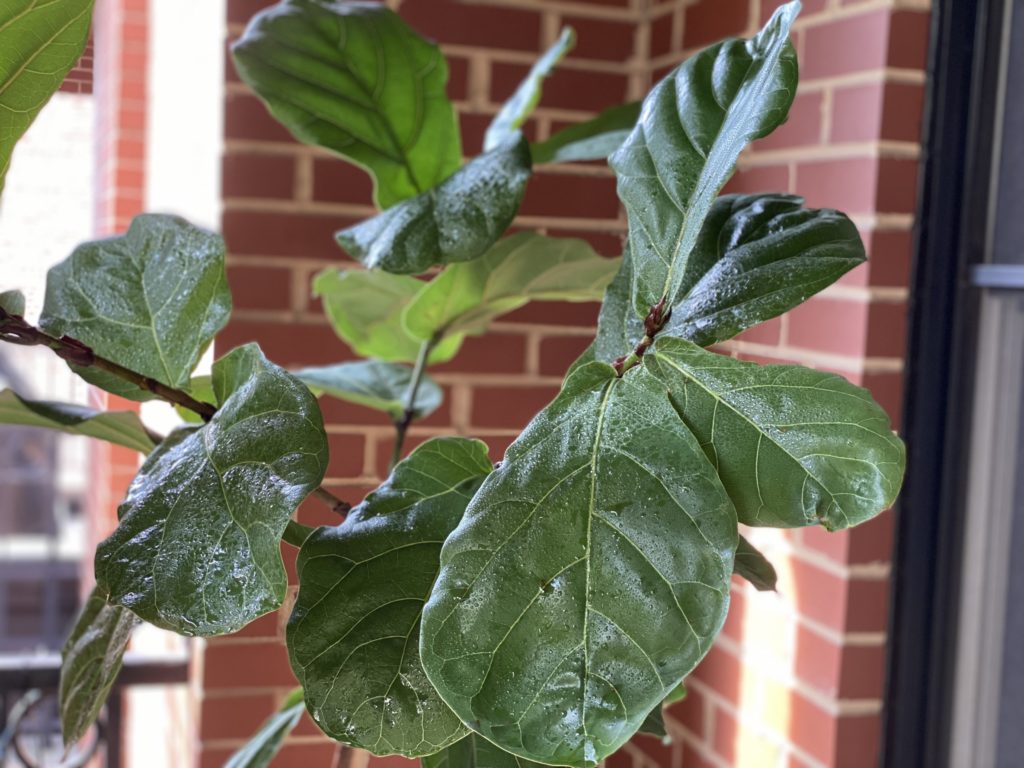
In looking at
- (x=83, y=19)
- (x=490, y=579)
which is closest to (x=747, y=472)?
(x=490, y=579)

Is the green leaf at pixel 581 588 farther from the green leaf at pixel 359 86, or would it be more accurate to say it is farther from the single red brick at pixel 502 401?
the single red brick at pixel 502 401

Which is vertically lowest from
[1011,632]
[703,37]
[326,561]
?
[1011,632]

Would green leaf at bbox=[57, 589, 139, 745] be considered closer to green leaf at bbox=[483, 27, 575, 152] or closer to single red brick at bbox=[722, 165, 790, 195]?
green leaf at bbox=[483, 27, 575, 152]

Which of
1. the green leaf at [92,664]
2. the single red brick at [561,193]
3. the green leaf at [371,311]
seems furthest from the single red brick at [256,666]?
the single red brick at [561,193]

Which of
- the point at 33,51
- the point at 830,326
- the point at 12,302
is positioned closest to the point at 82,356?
the point at 12,302

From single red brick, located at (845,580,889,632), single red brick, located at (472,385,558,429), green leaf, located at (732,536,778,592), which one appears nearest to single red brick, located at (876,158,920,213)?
single red brick, located at (845,580,889,632)

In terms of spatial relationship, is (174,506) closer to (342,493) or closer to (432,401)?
(342,493)
